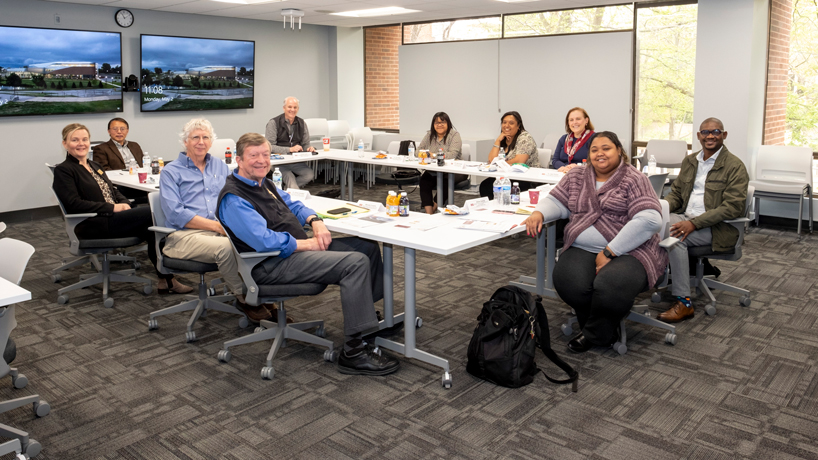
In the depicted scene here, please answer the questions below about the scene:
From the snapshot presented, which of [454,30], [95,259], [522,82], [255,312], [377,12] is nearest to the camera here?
[255,312]

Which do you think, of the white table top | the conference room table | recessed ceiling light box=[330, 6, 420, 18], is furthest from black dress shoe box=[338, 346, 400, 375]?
recessed ceiling light box=[330, 6, 420, 18]

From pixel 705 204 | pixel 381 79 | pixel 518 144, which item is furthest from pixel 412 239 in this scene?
pixel 381 79

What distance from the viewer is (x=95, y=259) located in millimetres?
5180

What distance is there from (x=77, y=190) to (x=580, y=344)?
3512 mm

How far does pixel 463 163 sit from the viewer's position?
6785 millimetres

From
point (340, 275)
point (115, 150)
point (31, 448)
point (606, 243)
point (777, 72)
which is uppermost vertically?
point (777, 72)

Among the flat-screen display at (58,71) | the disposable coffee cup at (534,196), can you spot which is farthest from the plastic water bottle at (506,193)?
the flat-screen display at (58,71)

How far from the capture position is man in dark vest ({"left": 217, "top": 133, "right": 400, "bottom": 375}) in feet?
10.9

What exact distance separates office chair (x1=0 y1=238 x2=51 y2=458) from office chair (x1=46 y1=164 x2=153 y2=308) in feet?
5.53

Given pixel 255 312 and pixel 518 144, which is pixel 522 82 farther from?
pixel 255 312

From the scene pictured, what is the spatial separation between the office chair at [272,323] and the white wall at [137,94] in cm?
538

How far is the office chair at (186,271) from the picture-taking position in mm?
3865

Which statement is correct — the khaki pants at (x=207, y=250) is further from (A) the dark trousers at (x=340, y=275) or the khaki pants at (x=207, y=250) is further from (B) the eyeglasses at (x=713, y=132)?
(B) the eyeglasses at (x=713, y=132)

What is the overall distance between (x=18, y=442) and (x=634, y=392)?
2.70 m
